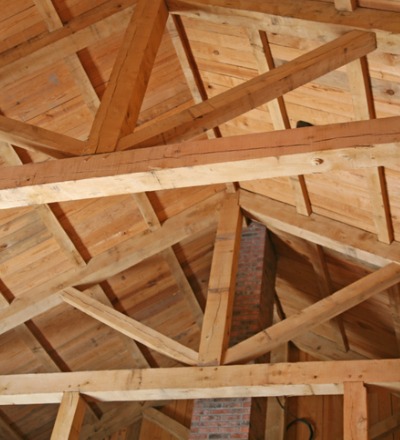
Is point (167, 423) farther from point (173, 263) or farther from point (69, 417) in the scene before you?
point (69, 417)

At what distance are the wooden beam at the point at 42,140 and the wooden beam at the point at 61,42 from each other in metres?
1.01

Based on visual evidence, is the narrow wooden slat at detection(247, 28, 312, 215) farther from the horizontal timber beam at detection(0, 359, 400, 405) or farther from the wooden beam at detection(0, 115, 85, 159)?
the wooden beam at detection(0, 115, 85, 159)

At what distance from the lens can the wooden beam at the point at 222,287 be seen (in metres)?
5.95

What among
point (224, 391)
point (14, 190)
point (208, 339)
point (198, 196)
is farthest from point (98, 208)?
point (14, 190)

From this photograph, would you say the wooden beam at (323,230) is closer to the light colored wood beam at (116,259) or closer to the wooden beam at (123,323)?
the light colored wood beam at (116,259)

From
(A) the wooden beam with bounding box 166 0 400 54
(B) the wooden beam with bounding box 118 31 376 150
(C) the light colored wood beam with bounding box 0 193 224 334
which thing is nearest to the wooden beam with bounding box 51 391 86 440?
(C) the light colored wood beam with bounding box 0 193 224 334

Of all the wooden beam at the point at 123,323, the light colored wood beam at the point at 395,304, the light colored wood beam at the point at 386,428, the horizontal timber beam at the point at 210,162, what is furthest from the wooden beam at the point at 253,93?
the light colored wood beam at the point at 386,428

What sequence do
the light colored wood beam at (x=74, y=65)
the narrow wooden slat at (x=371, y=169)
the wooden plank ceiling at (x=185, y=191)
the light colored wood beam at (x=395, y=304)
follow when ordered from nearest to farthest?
the wooden plank ceiling at (x=185, y=191)
the narrow wooden slat at (x=371, y=169)
the light colored wood beam at (x=74, y=65)
the light colored wood beam at (x=395, y=304)

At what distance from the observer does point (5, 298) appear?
21.9ft

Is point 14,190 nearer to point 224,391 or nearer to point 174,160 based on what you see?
point 174,160

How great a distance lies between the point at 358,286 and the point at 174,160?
8.39 feet

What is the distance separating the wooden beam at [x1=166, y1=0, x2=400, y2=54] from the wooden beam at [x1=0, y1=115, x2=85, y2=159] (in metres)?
1.45

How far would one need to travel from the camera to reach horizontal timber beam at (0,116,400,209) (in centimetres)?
385

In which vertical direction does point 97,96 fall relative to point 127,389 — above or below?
above
